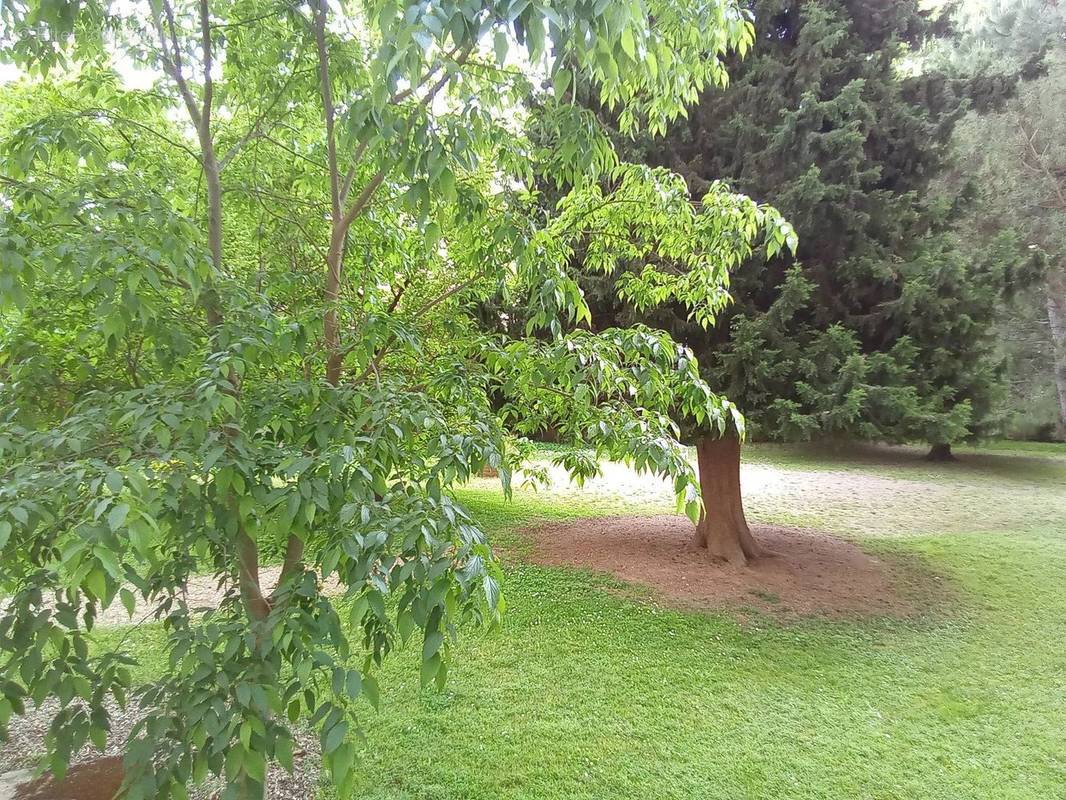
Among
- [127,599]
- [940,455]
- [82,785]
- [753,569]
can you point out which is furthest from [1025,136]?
[82,785]

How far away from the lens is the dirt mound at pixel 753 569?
17.0 ft

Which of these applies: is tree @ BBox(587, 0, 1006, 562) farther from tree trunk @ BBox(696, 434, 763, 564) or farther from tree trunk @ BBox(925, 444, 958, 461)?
tree trunk @ BBox(925, 444, 958, 461)

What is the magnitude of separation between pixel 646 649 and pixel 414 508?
343 cm

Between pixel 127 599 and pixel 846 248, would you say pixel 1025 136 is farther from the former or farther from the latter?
pixel 127 599

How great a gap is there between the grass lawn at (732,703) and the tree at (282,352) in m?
1.65

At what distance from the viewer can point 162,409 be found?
1.37m

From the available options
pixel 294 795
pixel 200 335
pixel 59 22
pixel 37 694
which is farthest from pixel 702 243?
pixel 294 795

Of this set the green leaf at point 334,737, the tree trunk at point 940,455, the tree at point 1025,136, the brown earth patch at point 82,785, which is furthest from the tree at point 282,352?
the tree trunk at point 940,455

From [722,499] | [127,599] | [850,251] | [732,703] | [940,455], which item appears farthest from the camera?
[940,455]

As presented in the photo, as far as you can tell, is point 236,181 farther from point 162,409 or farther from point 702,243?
point 702,243

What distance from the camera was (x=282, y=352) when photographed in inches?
68.9

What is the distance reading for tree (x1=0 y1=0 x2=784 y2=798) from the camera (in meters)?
1.22

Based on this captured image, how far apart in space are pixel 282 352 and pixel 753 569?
5.33 m

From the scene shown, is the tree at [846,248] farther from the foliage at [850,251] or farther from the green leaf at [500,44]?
the green leaf at [500,44]
